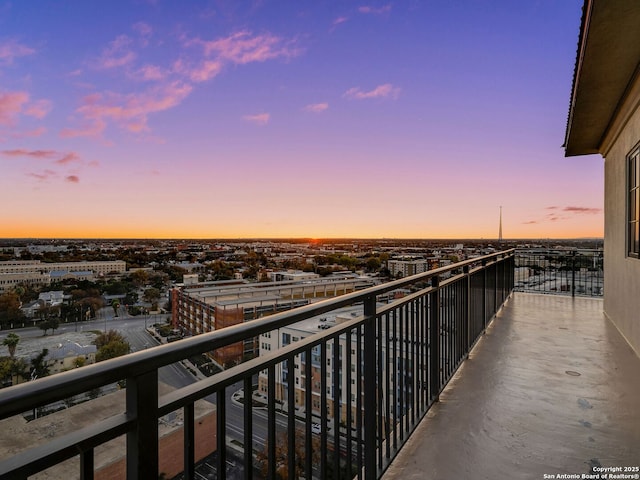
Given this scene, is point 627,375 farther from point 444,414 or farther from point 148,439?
point 148,439

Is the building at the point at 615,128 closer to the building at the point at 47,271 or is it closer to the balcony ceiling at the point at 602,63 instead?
the balcony ceiling at the point at 602,63

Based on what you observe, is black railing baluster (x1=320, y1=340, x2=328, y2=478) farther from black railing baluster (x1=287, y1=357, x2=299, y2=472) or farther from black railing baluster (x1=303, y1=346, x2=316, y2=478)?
black railing baluster (x1=287, y1=357, x2=299, y2=472)

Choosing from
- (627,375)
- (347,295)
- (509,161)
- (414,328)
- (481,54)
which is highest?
(481,54)

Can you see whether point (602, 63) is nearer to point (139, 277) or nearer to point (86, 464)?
point (86, 464)

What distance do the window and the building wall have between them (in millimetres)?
103

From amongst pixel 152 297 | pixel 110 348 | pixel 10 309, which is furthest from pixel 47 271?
pixel 110 348

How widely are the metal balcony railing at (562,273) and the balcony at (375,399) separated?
12.9ft

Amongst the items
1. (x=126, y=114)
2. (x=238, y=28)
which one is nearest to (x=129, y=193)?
(x=126, y=114)

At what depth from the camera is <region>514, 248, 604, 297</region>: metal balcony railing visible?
320 inches

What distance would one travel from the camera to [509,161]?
1370 cm

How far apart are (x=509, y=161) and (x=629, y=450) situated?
43.9 feet

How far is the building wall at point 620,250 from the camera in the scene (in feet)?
13.9

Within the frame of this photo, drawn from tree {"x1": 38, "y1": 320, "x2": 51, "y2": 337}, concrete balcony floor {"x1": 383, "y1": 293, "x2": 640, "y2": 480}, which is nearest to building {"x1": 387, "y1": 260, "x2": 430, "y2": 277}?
concrete balcony floor {"x1": 383, "y1": 293, "x2": 640, "y2": 480}

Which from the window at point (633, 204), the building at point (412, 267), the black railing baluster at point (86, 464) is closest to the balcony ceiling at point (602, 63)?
the window at point (633, 204)
